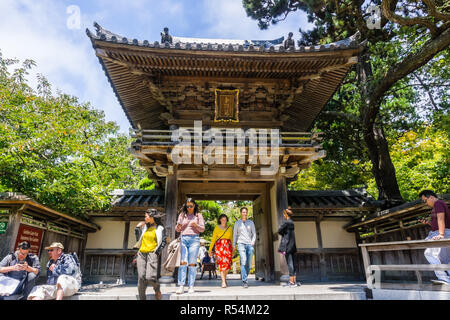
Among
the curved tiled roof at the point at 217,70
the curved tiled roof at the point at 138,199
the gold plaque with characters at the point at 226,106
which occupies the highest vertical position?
the curved tiled roof at the point at 217,70

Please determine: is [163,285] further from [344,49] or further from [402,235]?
[344,49]

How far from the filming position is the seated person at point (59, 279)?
16.1ft

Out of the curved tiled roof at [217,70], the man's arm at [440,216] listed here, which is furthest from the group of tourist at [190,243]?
the curved tiled roof at [217,70]

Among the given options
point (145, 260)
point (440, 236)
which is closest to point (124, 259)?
point (145, 260)

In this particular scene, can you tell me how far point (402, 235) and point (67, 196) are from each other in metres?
10.2

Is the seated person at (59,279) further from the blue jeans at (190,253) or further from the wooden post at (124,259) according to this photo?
the wooden post at (124,259)

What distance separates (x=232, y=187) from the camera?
34.0ft

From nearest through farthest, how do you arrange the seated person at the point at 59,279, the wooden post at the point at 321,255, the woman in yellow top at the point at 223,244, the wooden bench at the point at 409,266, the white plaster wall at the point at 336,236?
1. the wooden bench at the point at 409,266
2. the seated person at the point at 59,279
3. the woman in yellow top at the point at 223,244
4. the wooden post at the point at 321,255
5. the white plaster wall at the point at 336,236

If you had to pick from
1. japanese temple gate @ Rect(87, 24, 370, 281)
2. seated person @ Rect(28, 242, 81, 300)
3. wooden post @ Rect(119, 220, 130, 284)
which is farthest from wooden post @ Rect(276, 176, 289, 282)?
wooden post @ Rect(119, 220, 130, 284)

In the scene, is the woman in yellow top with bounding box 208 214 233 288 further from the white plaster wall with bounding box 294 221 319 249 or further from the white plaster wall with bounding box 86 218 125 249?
the white plaster wall with bounding box 86 218 125 249

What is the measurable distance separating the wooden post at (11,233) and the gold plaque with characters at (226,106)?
598 cm

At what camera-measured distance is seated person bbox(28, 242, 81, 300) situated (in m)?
4.91

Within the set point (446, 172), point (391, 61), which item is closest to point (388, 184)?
point (446, 172)
